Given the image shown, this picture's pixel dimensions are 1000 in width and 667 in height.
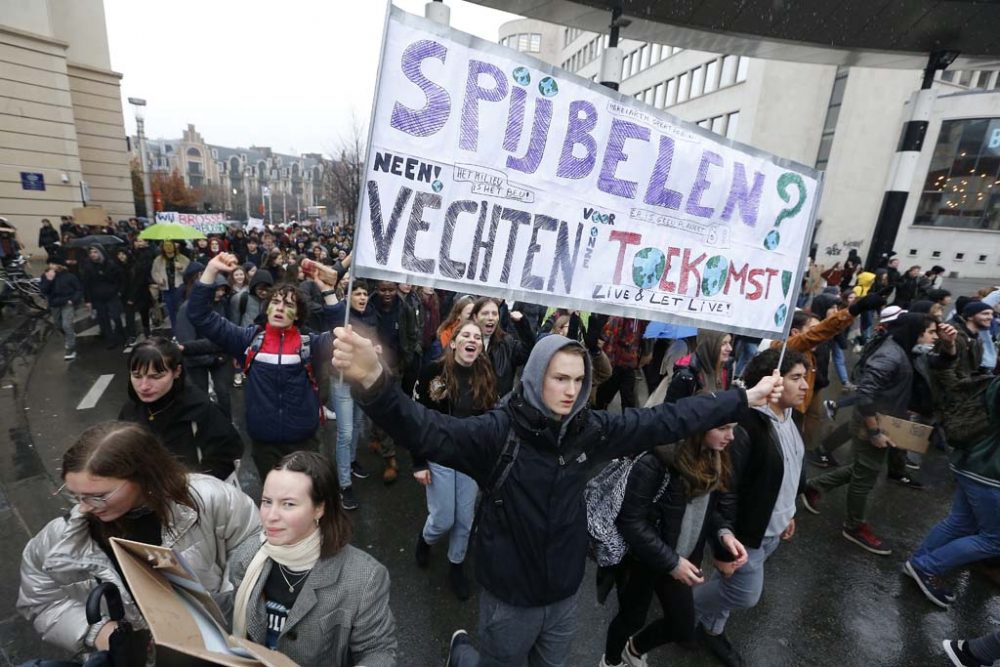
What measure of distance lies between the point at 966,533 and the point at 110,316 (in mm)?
12046

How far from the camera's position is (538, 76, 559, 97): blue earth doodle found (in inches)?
78.7

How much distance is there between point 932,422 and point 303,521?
6.54 metres

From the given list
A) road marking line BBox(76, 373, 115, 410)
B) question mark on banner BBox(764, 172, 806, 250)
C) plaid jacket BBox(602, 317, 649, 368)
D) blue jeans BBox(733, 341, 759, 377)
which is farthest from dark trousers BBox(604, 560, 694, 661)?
road marking line BBox(76, 373, 115, 410)

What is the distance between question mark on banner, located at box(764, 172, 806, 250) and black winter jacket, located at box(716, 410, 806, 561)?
96 centimetres

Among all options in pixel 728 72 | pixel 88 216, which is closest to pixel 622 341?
pixel 88 216

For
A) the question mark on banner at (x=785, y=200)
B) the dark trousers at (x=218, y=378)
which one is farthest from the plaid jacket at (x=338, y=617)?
the dark trousers at (x=218, y=378)

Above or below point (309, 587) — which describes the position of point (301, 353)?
above

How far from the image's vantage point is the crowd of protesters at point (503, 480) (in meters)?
1.76

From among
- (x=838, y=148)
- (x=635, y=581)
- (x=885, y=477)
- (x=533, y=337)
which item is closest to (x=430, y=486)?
(x=635, y=581)

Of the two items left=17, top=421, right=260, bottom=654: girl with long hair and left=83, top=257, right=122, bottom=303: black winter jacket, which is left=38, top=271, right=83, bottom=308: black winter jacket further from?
left=17, top=421, right=260, bottom=654: girl with long hair

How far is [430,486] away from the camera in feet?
11.3

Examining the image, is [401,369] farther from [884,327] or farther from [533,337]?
[884,327]

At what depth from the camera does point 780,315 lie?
271 centimetres

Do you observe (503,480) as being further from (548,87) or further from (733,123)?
(733,123)
